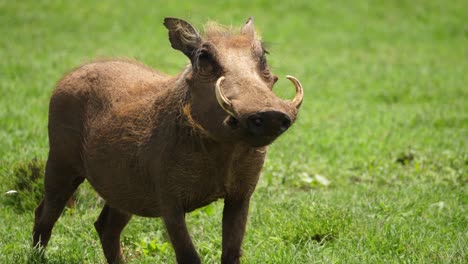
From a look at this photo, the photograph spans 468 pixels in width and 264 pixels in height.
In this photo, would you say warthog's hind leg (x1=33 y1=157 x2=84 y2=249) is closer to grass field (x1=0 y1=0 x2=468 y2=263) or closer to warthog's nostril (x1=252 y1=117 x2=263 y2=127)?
grass field (x1=0 y1=0 x2=468 y2=263)

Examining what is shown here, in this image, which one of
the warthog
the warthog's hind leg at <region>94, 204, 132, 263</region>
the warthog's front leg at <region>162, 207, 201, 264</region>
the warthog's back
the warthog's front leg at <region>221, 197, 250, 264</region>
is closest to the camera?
the warthog

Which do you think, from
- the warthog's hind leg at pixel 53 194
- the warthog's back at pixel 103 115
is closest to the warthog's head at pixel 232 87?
the warthog's back at pixel 103 115

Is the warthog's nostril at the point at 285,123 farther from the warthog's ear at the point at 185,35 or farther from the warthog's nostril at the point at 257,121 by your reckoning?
the warthog's ear at the point at 185,35

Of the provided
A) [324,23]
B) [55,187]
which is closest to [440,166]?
[55,187]

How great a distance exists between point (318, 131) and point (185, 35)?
5835mm

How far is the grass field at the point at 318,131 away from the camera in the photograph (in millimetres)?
5523

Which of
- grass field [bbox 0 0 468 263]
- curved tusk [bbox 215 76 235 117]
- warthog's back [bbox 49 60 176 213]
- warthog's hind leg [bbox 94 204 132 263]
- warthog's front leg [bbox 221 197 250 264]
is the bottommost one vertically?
grass field [bbox 0 0 468 263]

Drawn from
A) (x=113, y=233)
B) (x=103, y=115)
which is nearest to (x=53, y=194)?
(x=113, y=233)

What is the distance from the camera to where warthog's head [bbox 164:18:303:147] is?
140 inches

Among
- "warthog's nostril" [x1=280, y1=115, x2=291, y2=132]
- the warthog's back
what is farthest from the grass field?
"warthog's nostril" [x1=280, y1=115, x2=291, y2=132]

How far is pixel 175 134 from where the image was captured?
4.37m

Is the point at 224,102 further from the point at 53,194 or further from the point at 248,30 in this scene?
the point at 53,194

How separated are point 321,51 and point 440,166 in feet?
30.2

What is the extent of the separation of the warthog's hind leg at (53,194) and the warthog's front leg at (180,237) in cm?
132
